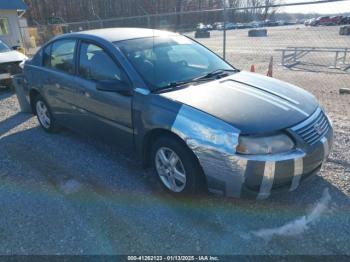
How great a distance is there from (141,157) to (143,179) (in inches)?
14.4

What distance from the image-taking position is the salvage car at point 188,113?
2568mm

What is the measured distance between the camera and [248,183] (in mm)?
2584

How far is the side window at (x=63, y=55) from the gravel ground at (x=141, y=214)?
1281 mm

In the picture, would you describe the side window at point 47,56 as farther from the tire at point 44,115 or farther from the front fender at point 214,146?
the front fender at point 214,146

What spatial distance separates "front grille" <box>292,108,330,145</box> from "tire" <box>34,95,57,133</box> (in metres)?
3.81

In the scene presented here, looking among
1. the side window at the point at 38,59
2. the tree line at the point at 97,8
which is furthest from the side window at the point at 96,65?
the tree line at the point at 97,8

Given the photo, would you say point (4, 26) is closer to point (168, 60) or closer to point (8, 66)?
point (8, 66)

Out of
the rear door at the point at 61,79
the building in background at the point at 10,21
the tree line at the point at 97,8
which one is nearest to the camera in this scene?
the rear door at the point at 61,79

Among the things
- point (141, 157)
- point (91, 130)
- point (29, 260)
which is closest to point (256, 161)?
point (141, 157)

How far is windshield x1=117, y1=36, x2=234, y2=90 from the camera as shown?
330 cm

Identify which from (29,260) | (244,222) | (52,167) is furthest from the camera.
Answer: (52,167)

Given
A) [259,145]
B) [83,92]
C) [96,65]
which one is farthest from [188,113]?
[83,92]

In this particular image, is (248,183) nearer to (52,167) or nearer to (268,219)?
(268,219)

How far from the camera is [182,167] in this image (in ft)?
9.62
